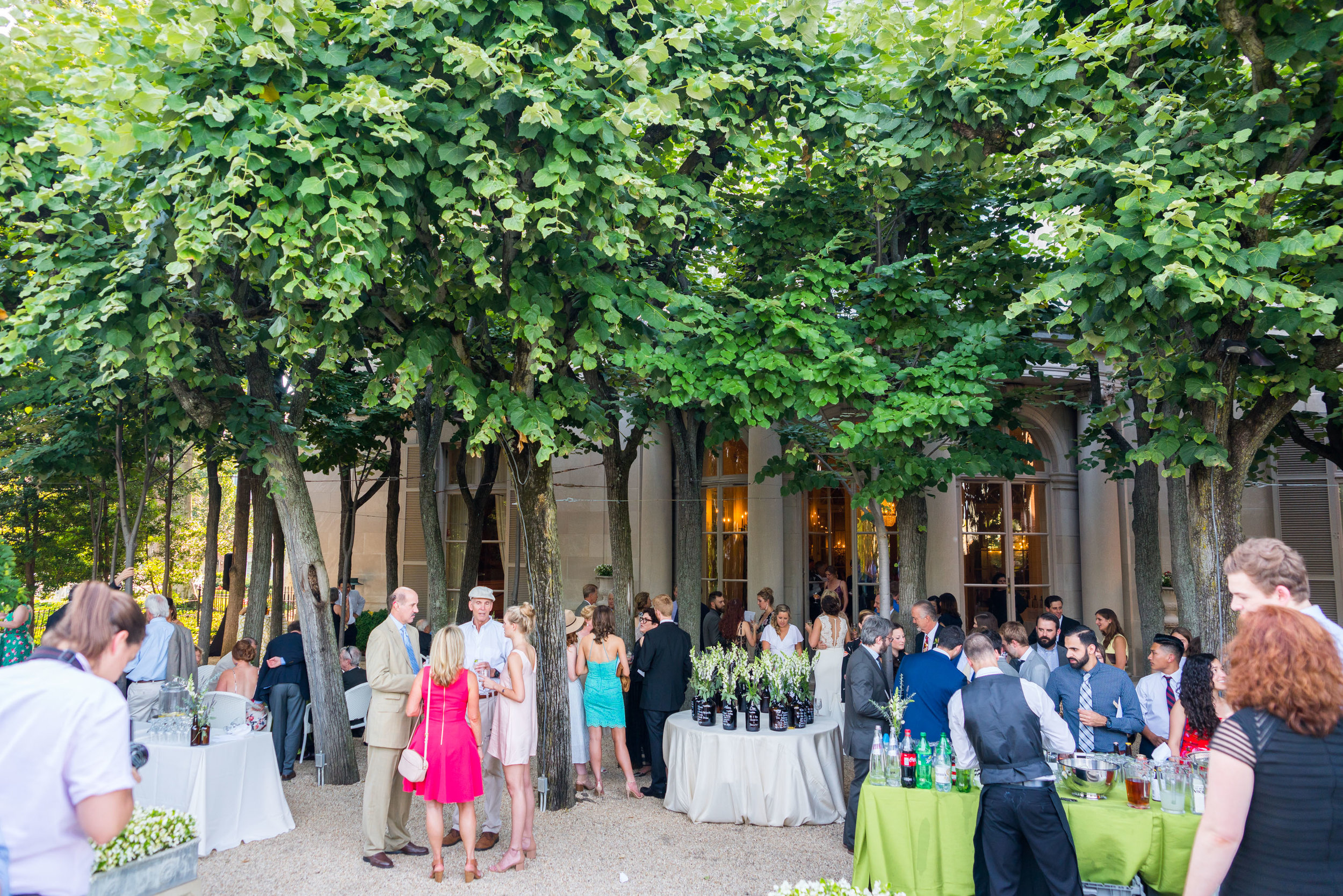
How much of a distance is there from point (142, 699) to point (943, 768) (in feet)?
22.5

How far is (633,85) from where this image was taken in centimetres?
600

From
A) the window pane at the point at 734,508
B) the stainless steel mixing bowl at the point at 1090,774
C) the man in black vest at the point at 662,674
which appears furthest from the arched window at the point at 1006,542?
the stainless steel mixing bowl at the point at 1090,774

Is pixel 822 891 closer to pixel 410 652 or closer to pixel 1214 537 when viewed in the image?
pixel 410 652

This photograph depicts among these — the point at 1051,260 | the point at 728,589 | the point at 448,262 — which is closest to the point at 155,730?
the point at 448,262

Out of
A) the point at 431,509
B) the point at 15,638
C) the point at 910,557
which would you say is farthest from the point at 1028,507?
the point at 15,638

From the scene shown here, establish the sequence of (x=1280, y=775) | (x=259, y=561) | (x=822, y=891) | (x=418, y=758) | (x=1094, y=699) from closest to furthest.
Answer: (x=1280, y=775) → (x=822, y=891) → (x=418, y=758) → (x=1094, y=699) → (x=259, y=561)

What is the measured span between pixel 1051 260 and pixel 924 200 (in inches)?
59.4

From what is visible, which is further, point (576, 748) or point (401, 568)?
point (401, 568)

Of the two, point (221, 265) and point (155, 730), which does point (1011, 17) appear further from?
point (155, 730)

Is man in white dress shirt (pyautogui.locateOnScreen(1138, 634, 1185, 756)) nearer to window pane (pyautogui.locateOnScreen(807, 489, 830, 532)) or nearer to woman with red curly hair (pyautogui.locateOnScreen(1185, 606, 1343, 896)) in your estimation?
woman with red curly hair (pyautogui.locateOnScreen(1185, 606, 1343, 896))

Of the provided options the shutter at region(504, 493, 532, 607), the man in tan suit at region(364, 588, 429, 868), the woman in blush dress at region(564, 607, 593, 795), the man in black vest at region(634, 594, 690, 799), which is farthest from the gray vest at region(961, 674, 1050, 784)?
the shutter at region(504, 493, 532, 607)

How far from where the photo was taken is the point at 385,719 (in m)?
6.26

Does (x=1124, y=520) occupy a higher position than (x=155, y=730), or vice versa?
(x=1124, y=520)

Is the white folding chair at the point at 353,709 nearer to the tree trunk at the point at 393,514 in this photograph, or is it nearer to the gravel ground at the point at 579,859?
the gravel ground at the point at 579,859
